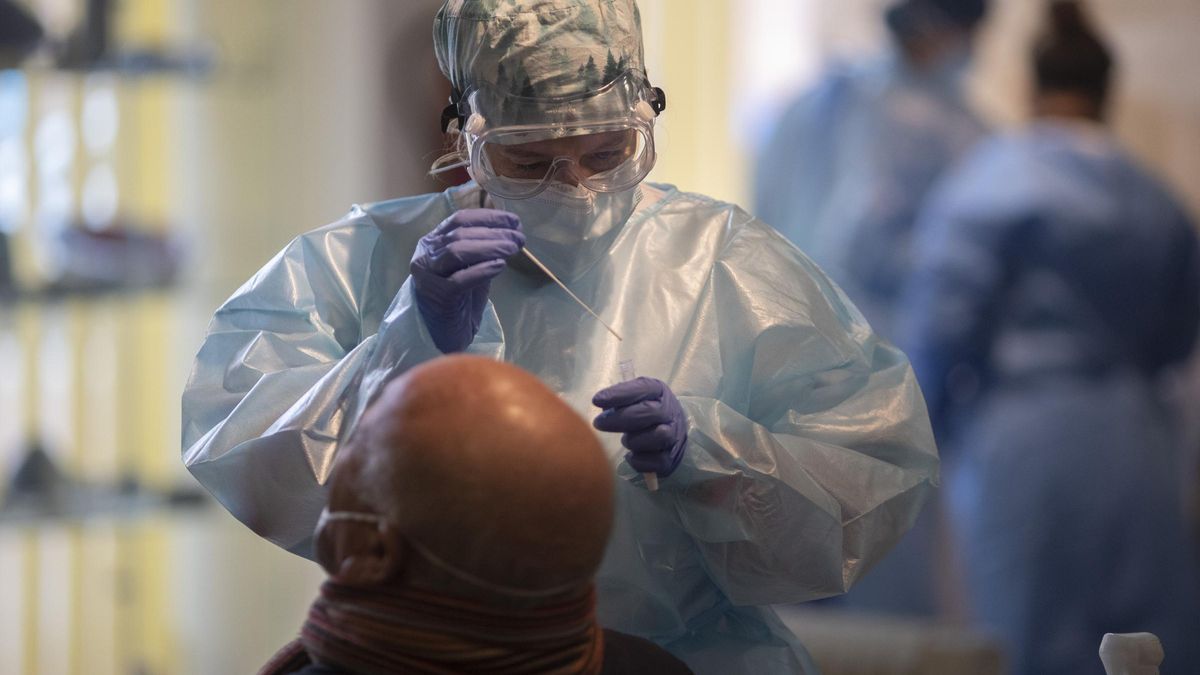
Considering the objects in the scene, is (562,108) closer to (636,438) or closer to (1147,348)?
(636,438)

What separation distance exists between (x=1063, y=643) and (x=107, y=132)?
2.66m

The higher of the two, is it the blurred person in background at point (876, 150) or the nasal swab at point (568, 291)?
the nasal swab at point (568, 291)

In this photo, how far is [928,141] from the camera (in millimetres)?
4520

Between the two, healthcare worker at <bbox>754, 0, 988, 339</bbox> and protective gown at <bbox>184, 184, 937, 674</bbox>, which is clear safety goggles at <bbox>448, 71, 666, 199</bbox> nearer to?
protective gown at <bbox>184, 184, 937, 674</bbox>

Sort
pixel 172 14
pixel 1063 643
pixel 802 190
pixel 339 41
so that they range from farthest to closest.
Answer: pixel 802 190 < pixel 339 41 < pixel 172 14 < pixel 1063 643

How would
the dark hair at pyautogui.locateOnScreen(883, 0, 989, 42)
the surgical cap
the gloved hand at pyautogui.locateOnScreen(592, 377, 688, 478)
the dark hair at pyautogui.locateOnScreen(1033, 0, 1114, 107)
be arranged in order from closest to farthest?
the gloved hand at pyautogui.locateOnScreen(592, 377, 688, 478), the surgical cap, the dark hair at pyautogui.locateOnScreen(1033, 0, 1114, 107), the dark hair at pyautogui.locateOnScreen(883, 0, 989, 42)

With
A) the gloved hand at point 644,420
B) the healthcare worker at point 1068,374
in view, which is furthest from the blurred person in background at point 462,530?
the healthcare worker at point 1068,374

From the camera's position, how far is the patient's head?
112 centimetres

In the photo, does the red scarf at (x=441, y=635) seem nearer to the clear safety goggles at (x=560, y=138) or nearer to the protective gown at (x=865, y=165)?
the clear safety goggles at (x=560, y=138)

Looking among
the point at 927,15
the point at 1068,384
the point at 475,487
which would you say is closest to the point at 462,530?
the point at 475,487

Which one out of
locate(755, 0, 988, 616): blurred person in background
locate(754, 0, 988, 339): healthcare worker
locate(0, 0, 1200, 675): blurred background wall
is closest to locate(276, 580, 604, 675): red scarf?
locate(0, 0, 1200, 675): blurred background wall

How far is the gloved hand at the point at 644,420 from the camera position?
1.36m

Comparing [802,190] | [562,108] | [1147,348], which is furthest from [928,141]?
[562,108]

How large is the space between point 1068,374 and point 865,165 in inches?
40.2
